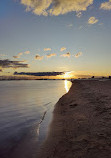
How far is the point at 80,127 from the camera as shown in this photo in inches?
331

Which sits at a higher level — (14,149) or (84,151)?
(84,151)

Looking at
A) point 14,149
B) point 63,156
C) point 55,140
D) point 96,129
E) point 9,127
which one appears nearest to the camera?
point 63,156

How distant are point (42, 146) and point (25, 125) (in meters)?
3.91

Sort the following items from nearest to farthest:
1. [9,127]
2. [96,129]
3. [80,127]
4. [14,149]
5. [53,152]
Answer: [53,152] < [14,149] < [96,129] < [80,127] < [9,127]

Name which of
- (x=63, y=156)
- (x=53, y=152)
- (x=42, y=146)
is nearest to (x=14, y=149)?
(x=42, y=146)

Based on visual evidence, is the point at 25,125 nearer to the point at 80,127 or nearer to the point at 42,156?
the point at 80,127

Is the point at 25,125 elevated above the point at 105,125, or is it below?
below

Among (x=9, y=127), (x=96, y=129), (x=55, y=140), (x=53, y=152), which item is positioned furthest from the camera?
(x=9, y=127)

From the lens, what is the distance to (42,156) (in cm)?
554

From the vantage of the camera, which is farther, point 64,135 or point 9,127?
point 9,127

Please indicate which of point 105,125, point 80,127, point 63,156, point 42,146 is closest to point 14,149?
point 42,146

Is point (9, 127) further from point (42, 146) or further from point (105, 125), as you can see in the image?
point (105, 125)

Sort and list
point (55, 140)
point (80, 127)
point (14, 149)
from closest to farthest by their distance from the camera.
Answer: point (14, 149) → point (55, 140) → point (80, 127)

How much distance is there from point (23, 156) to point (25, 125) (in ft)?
14.6
